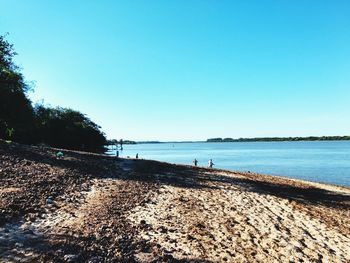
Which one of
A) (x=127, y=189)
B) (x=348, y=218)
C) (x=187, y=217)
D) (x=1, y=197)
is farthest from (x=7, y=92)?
(x=348, y=218)

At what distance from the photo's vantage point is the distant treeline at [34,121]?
42.2 m

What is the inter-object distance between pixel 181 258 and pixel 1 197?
24.7 feet

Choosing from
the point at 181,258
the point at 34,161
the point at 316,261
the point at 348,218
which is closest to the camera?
the point at 181,258

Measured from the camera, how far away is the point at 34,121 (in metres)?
52.0

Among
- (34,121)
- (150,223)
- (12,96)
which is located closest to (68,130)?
(34,121)

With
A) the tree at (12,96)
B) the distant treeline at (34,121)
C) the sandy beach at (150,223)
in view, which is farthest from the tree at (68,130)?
the sandy beach at (150,223)

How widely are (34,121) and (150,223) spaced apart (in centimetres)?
A: 4358

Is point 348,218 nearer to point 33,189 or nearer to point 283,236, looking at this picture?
point 283,236

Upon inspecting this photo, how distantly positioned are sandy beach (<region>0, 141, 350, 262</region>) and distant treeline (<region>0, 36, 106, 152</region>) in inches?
921

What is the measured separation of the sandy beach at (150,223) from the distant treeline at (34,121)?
2340 centimetres

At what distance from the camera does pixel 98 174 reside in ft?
80.4

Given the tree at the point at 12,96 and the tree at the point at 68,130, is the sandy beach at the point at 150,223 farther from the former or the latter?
the tree at the point at 68,130

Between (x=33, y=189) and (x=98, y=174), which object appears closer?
(x=33, y=189)

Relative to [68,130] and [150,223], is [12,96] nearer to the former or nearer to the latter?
[150,223]
